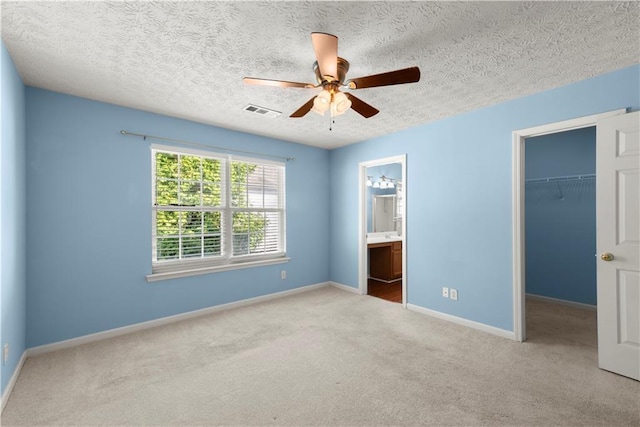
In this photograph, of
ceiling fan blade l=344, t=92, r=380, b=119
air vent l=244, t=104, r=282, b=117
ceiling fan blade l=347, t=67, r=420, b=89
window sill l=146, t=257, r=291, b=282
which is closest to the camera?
ceiling fan blade l=347, t=67, r=420, b=89

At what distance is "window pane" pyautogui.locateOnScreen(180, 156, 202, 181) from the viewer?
3.73 meters

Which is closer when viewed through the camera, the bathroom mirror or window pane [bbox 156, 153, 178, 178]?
window pane [bbox 156, 153, 178, 178]

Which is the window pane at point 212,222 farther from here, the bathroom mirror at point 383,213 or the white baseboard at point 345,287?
the bathroom mirror at point 383,213

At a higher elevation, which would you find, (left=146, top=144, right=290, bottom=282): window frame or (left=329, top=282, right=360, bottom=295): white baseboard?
(left=146, top=144, right=290, bottom=282): window frame

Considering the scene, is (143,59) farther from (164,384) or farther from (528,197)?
(528,197)

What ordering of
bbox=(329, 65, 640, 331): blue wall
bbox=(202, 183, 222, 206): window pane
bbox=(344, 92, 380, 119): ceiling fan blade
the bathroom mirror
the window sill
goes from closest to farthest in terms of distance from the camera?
bbox=(344, 92, 380, 119): ceiling fan blade, bbox=(329, 65, 640, 331): blue wall, the window sill, bbox=(202, 183, 222, 206): window pane, the bathroom mirror

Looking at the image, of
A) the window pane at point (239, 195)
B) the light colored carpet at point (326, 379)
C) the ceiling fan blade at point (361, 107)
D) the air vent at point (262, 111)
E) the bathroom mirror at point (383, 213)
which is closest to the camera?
the light colored carpet at point (326, 379)

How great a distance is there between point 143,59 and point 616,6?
305cm

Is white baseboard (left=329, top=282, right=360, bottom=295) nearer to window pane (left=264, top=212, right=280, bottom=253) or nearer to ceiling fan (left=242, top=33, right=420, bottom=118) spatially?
window pane (left=264, top=212, right=280, bottom=253)

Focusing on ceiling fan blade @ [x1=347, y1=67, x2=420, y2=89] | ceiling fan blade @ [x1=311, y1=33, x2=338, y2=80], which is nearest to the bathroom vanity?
ceiling fan blade @ [x1=347, y1=67, x2=420, y2=89]

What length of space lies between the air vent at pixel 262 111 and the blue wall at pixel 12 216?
1.85 meters

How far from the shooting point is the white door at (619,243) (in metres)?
2.26

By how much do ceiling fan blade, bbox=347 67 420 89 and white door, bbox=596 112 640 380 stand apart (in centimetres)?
181

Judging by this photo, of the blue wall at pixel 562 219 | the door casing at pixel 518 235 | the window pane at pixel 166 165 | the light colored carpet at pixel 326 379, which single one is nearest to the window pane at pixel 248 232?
the window pane at pixel 166 165
